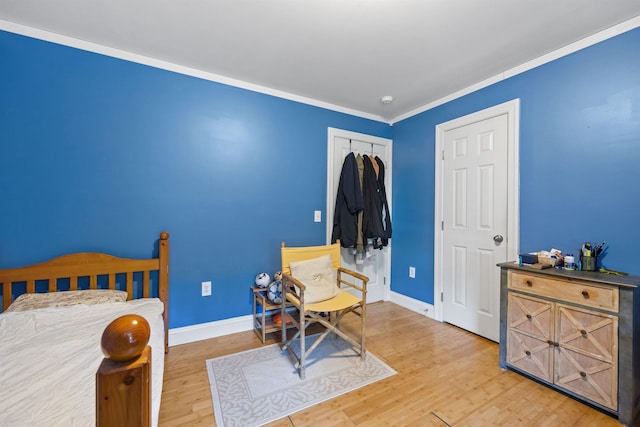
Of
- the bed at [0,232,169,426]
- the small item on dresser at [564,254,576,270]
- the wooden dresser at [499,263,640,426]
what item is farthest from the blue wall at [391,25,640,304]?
the bed at [0,232,169,426]

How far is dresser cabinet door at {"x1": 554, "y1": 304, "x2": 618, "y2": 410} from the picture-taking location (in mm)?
1494

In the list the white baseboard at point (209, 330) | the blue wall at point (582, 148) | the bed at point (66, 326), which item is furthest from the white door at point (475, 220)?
the bed at point (66, 326)

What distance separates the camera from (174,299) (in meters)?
2.29

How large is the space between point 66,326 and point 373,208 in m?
2.68

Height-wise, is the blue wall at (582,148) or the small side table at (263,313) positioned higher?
the blue wall at (582,148)

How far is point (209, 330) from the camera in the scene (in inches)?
95.3

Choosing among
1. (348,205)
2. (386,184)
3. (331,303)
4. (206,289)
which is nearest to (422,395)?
(331,303)

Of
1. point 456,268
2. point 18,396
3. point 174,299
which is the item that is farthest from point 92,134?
point 456,268

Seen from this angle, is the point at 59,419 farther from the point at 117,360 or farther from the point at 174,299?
the point at 174,299

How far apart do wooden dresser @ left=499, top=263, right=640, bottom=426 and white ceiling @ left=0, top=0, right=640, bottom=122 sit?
1.66 metres

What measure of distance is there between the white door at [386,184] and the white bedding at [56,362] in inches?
80.9

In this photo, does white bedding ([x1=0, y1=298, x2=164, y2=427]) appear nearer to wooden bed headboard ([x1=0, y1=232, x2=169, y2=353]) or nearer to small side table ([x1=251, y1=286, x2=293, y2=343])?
wooden bed headboard ([x1=0, y1=232, x2=169, y2=353])

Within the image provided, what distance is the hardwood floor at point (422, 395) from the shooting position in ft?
4.90

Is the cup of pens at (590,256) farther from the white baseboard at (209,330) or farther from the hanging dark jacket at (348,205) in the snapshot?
the white baseboard at (209,330)
